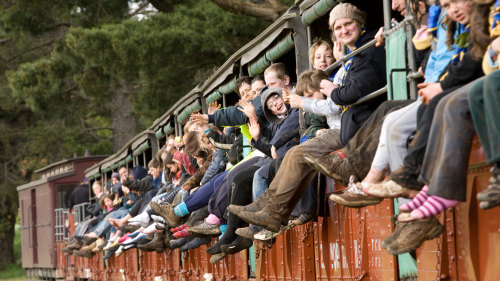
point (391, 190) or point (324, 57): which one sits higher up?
point (324, 57)

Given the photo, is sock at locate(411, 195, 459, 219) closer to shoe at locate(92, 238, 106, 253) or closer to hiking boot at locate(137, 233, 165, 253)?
hiking boot at locate(137, 233, 165, 253)

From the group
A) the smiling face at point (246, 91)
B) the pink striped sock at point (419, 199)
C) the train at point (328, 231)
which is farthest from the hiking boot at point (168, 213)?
the pink striped sock at point (419, 199)

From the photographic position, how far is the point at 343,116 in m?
6.29

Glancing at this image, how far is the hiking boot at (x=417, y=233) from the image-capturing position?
174 inches

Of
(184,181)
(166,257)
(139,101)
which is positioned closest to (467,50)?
(184,181)

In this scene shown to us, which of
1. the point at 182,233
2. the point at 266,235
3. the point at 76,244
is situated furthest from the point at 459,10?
the point at 76,244

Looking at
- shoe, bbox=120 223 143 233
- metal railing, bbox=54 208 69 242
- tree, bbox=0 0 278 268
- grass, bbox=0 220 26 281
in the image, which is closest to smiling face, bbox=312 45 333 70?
shoe, bbox=120 223 143 233

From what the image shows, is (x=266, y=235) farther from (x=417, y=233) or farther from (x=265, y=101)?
(x=417, y=233)

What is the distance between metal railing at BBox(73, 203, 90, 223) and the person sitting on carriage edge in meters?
16.3

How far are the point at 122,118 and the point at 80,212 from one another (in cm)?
1068

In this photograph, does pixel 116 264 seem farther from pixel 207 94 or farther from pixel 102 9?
pixel 102 9

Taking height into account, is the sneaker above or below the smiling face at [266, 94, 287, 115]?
below

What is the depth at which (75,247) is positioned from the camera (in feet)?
68.9

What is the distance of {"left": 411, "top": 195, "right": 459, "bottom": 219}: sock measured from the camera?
13.3ft
